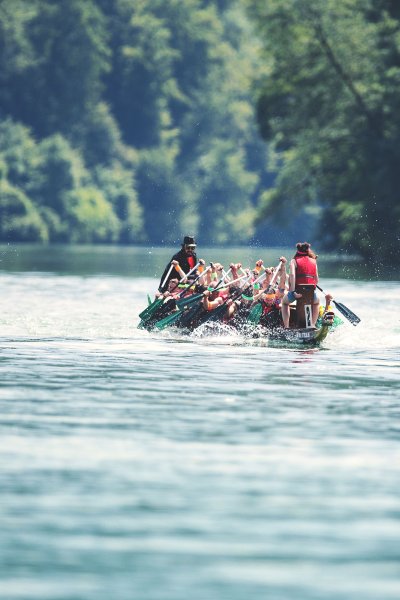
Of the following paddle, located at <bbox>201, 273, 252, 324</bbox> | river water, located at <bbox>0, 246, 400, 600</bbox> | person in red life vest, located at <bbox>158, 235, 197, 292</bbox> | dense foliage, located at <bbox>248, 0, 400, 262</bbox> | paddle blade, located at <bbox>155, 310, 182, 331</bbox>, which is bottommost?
river water, located at <bbox>0, 246, 400, 600</bbox>

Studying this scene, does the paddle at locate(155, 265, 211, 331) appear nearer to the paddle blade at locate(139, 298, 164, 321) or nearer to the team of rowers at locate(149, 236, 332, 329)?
the team of rowers at locate(149, 236, 332, 329)

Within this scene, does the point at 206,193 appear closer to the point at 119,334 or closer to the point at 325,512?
the point at 119,334

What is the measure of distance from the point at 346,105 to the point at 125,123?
59.7 metres

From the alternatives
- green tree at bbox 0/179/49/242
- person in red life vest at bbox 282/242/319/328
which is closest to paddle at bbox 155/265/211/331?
person in red life vest at bbox 282/242/319/328

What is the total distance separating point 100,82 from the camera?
382 ft

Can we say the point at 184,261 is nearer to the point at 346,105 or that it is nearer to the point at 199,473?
the point at 199,473

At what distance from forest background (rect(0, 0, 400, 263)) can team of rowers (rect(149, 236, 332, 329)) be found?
3832cm

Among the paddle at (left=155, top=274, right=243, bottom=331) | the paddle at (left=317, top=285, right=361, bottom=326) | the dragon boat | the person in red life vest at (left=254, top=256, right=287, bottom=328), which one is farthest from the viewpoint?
the paddle at (left=155, top=274, right=243, bottom=331)

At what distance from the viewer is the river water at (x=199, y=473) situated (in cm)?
995

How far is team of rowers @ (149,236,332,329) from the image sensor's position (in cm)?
2405

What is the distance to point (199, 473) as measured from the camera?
1292cm

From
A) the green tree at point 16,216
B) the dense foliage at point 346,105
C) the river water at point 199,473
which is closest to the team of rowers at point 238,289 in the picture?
the river water at point 199,473

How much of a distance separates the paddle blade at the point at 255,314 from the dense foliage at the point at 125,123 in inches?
2844

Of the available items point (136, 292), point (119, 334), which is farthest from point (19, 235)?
Result: point (119, 334)
